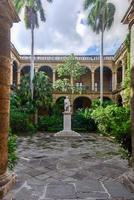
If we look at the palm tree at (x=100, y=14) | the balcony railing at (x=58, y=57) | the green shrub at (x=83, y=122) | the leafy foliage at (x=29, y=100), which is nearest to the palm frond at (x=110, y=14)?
the palm tree at (x=100, y=14)

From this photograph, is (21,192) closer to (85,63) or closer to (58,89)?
(58,89)

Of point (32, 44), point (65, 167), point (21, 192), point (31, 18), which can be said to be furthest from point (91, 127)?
point (21, 192)

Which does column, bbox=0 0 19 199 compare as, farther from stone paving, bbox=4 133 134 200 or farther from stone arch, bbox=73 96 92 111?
stone arch, bbox=73 96 92 111

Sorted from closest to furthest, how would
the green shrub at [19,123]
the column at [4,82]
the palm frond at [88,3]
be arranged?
the column at [4,82] → the green shrub at [19,123] → the palm frond at [88,3]

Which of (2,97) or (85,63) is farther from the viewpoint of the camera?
(85,63)

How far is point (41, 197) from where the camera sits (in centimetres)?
479

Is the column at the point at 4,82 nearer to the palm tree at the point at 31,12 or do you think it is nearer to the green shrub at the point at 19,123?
the green shrub at the point at 19,123

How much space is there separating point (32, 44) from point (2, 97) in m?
21.5

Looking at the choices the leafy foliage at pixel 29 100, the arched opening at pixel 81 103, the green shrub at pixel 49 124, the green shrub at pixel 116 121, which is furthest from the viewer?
the arched opening at pixel 81 103

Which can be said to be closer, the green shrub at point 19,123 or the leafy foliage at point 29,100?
the green shrub at point 19,123

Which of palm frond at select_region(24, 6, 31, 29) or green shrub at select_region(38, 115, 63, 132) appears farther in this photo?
green shrub at select_region(38, 115, 63, 132)

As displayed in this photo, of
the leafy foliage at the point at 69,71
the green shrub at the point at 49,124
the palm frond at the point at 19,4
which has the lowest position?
the green shrub at the point at 49,124

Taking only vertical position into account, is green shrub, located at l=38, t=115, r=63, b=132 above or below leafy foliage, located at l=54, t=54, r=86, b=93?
below

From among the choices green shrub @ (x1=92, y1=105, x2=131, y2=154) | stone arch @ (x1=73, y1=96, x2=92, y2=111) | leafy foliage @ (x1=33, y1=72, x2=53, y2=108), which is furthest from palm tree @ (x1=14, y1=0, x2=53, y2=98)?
stone arch @ (x1=73, y1=96, x2=92, y2=111)
